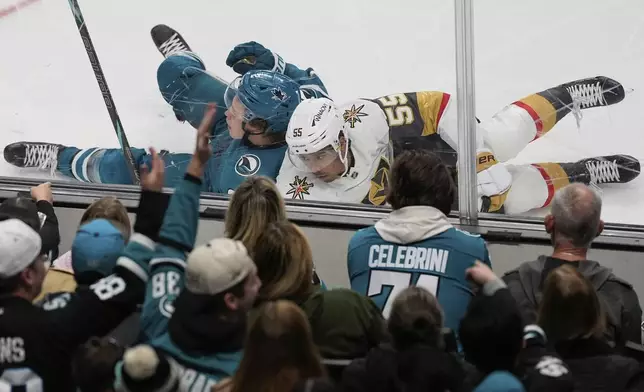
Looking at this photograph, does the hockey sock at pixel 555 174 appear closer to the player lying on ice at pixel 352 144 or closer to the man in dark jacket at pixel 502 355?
the player lying on ice at pixel 352 144

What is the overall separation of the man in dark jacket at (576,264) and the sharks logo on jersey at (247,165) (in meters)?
1.34

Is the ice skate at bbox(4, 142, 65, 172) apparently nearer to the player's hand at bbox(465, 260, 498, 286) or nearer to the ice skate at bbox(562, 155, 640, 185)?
the ice skate at bbox(562, 155, 640, 185)

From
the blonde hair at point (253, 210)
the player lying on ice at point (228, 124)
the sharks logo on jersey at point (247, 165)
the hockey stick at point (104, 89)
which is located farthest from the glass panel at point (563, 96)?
the hockey stick at point (104, 89)

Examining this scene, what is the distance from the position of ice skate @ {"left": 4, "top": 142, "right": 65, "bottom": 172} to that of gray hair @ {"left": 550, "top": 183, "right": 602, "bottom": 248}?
2015 mm

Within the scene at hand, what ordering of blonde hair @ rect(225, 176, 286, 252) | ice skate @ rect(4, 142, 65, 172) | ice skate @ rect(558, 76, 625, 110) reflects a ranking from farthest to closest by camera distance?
ice skate @ rect(4, 142, 65, 172)
ice skate @ rect(558, 76, 625, 110)
blonde hair @ rect(225, 176, 286, 252)

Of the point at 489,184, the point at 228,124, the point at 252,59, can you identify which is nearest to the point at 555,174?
the point at 489,184

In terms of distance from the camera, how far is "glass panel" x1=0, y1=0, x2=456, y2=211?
3098mm

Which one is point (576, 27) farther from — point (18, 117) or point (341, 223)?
point (18, 117)

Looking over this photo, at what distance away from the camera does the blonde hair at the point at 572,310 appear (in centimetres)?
157

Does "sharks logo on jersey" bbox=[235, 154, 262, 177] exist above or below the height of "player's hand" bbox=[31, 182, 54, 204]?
above

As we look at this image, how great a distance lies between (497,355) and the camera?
4.85ft

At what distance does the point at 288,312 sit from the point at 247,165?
5.80 ft

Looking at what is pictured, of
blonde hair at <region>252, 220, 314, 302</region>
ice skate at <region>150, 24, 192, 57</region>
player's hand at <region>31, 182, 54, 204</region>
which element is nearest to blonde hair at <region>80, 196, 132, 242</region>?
blonde hair at <region>252, 220, 314, 302</region>

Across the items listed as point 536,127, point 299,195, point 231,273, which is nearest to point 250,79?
point 299,195
